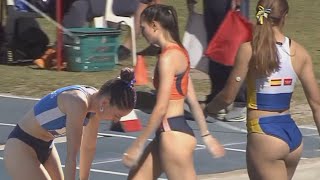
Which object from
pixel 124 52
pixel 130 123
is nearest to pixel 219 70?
pixel 130 123

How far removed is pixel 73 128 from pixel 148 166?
0.99m

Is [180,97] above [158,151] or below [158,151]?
above

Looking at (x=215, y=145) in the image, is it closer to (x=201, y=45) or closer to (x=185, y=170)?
(x=185, y=170)

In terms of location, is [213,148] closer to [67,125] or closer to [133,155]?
[133,155]

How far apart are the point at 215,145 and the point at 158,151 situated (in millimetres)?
398

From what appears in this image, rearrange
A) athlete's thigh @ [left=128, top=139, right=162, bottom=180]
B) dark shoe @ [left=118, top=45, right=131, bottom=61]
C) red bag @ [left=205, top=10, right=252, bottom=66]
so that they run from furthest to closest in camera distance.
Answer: dark shoe @ [left=118, top=45, right=131, bottom=61] → red bag @ [left=205, top=10, right=252, bottom=66] → athlete's thigh @ [left=128, top=139, right=162, bottom=180]

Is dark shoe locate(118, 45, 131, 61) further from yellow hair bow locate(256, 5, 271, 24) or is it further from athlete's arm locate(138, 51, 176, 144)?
yellow hair bow locate(256, 5, 271, 24)

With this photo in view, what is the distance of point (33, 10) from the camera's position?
1371cm

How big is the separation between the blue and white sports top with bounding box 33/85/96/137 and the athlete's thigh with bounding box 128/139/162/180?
0.67m

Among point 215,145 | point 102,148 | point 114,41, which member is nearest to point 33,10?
point 114,41

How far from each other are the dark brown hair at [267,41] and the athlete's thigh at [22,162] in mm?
1397

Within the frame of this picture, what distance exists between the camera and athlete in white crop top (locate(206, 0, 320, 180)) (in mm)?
5398

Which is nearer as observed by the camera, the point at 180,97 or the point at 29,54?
the point at 180,97

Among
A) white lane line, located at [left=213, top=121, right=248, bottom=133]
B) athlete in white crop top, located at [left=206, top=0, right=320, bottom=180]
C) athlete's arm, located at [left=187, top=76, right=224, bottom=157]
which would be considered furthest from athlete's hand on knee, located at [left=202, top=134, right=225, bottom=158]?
white lane line, located at [left=213, top=121, right=248, bottom=133]
